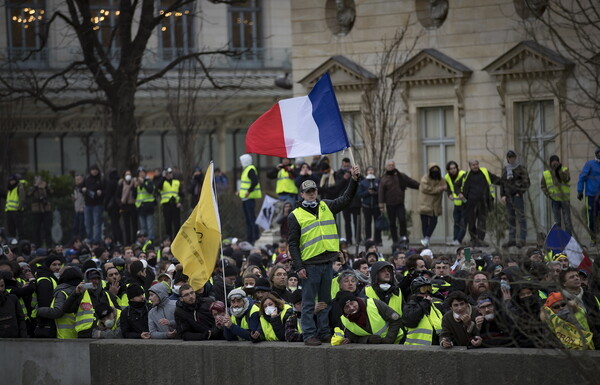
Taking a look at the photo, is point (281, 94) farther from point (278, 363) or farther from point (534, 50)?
point (278, 363)

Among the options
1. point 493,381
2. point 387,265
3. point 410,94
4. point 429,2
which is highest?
point 429,2

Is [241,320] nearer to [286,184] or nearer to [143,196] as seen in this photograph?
[286,184]

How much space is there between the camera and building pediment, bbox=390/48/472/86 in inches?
1139

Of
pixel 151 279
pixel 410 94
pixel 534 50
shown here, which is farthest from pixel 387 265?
pixel 410 94

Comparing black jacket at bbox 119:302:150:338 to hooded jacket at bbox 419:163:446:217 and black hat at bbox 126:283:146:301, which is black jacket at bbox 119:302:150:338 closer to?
black hat at bbox 126:283:146:301

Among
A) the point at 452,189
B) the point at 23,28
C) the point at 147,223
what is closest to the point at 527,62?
the point at 452,189

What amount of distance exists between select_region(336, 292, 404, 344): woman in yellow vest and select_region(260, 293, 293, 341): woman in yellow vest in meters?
0.80

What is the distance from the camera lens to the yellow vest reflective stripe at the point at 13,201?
3116 centimetres

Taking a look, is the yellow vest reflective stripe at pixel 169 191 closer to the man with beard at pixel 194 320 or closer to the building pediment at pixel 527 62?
the building pediment at pixel 527 62

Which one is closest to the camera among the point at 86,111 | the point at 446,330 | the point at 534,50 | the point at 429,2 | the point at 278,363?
the point at 446,330

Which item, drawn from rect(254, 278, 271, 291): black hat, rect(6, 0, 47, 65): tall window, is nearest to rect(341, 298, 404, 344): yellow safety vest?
rect(254, 278, 271, 291): black hat

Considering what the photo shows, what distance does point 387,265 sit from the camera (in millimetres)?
14445

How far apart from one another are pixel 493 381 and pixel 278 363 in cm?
261

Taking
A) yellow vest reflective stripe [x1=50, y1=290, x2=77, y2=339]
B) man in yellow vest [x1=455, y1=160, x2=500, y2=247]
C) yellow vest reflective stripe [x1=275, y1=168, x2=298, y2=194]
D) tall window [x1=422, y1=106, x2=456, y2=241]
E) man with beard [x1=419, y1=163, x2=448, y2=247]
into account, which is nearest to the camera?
yellow vest reflective stripe [x1=50, y1=290, x2=77, y2=339]
